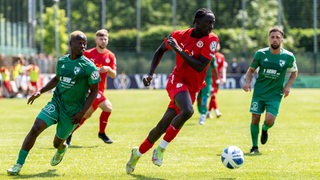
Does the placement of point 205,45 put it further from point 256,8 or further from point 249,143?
point 256,8

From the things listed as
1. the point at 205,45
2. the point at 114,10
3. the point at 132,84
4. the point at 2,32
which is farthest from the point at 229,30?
the point at 205,45

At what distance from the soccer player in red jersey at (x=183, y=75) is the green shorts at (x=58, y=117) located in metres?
0.98

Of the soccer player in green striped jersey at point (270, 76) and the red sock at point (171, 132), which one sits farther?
the soccer player in green striped jersey at point (270, 76)

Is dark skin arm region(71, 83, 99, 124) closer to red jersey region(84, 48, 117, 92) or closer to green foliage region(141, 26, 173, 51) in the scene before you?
red jersey region(84, 48, 117, 92)

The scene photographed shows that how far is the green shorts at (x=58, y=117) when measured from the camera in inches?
419

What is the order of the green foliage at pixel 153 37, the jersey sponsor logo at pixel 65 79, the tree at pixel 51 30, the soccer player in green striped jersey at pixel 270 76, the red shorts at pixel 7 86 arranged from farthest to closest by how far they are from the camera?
the tree at pixel 51 30 → the green foliage at pixel 153 37 → the red shorts at pixel 7 86 → the soccer player in green striped jersey at pixel 270 76 → the jersey sponsor logo at pixel 65 79

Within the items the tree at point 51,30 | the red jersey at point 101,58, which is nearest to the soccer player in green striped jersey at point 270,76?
the red jersey at point 101,58

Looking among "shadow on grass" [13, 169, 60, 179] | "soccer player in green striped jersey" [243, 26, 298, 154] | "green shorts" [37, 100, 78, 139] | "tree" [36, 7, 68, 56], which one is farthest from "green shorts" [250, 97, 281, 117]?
"tree" [36, 7, 68, 56]

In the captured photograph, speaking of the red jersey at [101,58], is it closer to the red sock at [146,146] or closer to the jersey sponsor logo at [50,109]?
the jersey sponsor logo at [50,109]

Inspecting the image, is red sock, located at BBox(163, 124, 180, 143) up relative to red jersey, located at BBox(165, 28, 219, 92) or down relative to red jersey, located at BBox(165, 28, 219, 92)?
down

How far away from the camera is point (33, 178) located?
1034 centimetres

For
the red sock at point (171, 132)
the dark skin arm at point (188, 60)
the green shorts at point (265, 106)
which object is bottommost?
the green shorts at point (265, 106)

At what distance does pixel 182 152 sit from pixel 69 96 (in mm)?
3591

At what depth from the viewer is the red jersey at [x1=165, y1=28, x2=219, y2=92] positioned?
1062cm
